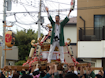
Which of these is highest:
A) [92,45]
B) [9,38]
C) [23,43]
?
[9,38]

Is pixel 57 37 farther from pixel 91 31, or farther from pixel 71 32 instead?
pixel 71 32

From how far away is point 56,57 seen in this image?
784cm

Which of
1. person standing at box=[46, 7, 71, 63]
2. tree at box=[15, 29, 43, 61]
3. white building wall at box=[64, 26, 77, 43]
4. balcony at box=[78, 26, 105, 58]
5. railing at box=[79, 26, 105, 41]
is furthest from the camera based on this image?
tree at box=[15, 29, 43, 61]

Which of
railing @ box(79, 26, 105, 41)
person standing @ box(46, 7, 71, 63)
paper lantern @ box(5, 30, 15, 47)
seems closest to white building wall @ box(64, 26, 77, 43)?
railing @ box(79, 26, 105, 41)

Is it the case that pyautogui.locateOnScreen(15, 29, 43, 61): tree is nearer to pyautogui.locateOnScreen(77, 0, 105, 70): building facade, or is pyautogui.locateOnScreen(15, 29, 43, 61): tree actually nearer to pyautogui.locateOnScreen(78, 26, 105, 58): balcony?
pyautogui.locateOnScreen(77, 0, 105, 70): building facade

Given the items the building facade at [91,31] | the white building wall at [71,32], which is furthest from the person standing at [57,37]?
the white building wall at [71,32]

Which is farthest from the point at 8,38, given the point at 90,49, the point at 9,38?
the point at 90,49

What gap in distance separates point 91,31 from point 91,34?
0.23 metres

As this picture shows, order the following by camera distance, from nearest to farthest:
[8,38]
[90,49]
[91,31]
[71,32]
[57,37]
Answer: [57,37], [90,49], [91,31], [8,38], [71,32]

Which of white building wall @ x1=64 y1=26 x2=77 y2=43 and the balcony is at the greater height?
white building wall @ x1=64 y1=26 x2=77 y2=43

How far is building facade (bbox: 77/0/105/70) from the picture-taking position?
45.3ft

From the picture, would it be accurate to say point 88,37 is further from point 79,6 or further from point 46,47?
point 46,47

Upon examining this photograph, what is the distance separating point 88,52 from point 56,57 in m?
6.46

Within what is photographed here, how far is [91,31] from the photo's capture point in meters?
14.2
